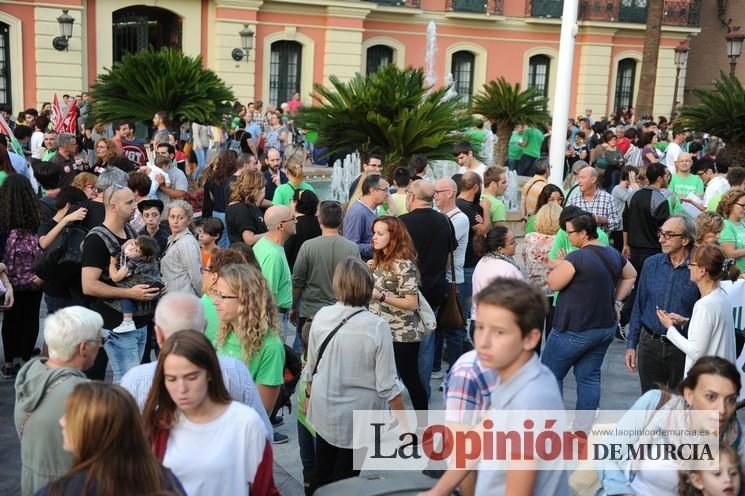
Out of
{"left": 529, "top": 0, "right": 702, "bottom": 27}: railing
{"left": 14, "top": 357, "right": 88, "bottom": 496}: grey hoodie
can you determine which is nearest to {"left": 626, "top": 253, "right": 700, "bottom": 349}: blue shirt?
{"left": 14, "top": 357, "right": 88, "bottom": 496}: grey hoodie

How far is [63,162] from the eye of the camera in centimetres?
941

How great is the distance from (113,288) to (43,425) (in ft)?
7.88

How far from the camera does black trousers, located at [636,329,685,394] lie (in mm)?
5848

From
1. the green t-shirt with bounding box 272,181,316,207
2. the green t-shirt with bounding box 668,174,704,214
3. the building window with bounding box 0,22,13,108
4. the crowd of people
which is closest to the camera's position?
the crowd of people

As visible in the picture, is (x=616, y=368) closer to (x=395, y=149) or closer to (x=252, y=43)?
(x=395, y=149)

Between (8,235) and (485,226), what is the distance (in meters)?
4.10

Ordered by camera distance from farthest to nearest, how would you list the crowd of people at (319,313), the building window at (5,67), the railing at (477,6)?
1. the railing at (477,6)
2. the building window at (5,67)
3. the crowd of people at (319,313)

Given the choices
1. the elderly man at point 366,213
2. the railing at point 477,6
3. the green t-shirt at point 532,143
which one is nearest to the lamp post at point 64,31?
the green t-shirt at point 532,143

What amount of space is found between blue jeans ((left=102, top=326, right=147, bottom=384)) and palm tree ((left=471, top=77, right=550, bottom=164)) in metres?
9.44

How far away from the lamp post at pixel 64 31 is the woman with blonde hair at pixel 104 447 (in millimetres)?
21385

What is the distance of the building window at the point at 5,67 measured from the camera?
23.0 m

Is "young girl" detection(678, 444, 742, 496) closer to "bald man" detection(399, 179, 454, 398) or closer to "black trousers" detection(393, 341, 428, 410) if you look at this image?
"black trousers" detection(393, 341, 428, 410)

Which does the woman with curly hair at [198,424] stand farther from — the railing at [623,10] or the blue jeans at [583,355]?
the railing at [623,10]

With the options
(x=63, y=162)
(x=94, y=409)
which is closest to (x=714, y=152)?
(x=63, y=162)
